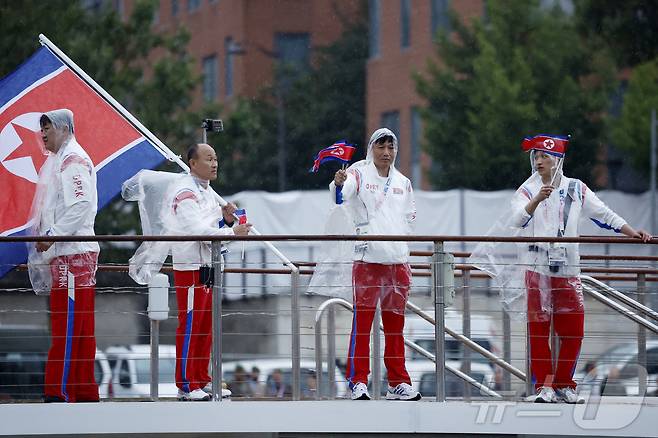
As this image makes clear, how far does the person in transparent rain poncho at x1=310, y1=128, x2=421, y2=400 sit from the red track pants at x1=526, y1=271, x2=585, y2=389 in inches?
34.6

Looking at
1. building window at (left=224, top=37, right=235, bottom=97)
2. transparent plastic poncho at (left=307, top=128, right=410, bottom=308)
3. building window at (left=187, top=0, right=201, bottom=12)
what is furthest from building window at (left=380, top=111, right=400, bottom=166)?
transparent plastic poncho at (left=307, top=128, right=410, bottom=308)

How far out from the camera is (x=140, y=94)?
23.7 m

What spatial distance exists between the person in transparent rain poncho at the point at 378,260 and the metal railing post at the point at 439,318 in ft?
0.55

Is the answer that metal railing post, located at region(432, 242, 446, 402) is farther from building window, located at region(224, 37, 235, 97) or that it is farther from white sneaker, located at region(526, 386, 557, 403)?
building window, located at region(224, 37, 235, 97)

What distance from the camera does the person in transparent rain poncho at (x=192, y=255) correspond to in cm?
1042

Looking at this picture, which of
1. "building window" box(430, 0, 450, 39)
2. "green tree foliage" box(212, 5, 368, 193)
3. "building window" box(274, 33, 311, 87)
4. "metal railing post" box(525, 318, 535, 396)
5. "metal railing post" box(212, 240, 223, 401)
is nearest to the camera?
"metal railing post" box(212, 240, 223, 401)

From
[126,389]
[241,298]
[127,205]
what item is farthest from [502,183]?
[126,389]

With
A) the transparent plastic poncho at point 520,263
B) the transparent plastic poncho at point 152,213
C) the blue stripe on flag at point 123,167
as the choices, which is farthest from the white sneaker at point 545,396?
the blue stripe on flag at point 123,167

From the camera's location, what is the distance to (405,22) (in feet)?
113

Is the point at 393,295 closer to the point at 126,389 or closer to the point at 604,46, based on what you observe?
the point at 126,389

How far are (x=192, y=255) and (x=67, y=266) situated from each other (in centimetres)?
82

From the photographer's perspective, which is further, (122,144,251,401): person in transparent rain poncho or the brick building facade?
the brick building facade

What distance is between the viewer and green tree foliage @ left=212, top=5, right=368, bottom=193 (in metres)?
35.0

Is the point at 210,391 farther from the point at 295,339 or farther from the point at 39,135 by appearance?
the point at 39,135
